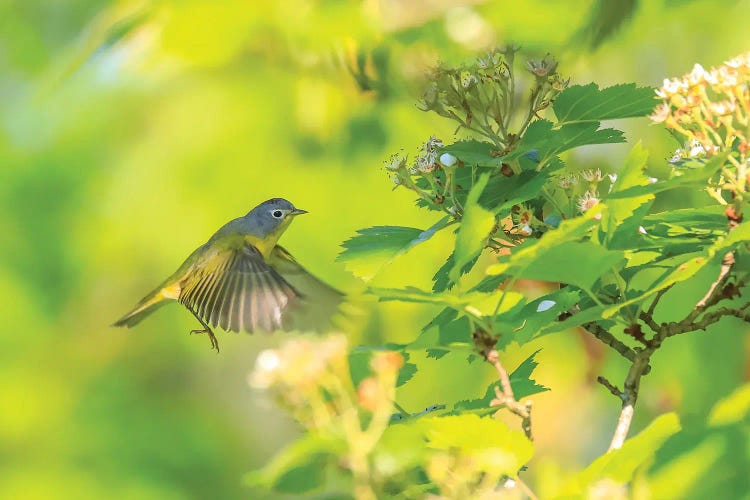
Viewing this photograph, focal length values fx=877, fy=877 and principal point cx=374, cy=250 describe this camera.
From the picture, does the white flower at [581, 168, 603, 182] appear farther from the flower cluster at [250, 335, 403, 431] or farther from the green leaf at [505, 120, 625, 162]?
the flower cluster at [250, 335, 403, 431]

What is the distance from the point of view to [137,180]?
200 cm

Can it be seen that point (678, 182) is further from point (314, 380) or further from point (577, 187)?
point (314, 380)

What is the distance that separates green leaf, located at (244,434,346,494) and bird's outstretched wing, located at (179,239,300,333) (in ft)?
1.26

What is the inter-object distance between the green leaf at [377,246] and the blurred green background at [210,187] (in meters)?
0.94

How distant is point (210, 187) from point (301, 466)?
156 cm

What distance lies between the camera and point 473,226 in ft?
1.43

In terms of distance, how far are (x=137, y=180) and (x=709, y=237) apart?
1651mm

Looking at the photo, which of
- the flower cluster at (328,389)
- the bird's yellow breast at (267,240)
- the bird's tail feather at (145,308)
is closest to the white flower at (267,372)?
the flower cluster at (328,389)

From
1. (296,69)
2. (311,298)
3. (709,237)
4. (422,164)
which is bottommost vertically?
(709,237)

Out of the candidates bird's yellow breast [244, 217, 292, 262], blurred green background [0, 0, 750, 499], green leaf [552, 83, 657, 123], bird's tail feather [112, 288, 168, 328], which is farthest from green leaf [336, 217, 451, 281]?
blurred green background [0, 0, 750, 499]

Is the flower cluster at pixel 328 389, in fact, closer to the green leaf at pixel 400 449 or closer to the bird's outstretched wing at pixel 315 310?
the green leaf at pixel 400 449

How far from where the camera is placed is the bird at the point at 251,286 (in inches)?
33.2

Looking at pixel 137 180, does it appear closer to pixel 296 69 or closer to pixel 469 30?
pixel 296 69

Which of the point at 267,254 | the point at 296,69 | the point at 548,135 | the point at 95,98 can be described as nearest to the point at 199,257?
the point at 267,254
